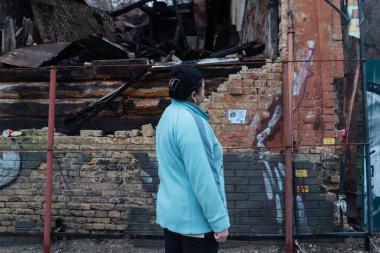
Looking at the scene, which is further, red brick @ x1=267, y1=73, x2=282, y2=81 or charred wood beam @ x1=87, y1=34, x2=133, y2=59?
charred wood beam @ x1=87, y1=34, x2=133, y2=59

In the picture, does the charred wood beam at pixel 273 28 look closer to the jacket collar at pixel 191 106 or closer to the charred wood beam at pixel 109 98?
the charred wood beam at pixel 109 98

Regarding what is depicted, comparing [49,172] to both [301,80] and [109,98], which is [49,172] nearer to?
[109,98]

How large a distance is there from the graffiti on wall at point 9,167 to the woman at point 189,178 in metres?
3.48

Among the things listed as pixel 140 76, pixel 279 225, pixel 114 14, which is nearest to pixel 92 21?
pixel 114 14

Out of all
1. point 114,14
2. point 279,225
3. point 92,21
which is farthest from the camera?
point 114,14

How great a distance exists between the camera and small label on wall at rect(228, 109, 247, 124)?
5.16 m

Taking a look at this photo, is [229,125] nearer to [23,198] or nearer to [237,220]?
[237,220]

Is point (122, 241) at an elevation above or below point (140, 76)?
below

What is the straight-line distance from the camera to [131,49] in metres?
6.70

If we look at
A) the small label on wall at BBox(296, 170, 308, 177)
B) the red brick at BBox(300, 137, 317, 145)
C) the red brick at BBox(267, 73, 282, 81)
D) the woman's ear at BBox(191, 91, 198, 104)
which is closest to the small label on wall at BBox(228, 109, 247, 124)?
the red brick at BBox(267, 73, 282, 81)

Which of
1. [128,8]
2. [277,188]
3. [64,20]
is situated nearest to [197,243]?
[277,188]

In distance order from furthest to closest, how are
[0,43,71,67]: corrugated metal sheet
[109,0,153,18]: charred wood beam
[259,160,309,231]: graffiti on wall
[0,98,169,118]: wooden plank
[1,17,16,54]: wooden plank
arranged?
1. [109,0,153,18]: charred wood beam
2. [1,17,16,54]: wooden plank
3. [0,43,71,67]: corrugated metal sheet
4. [0,98,169,118]: wooden plank
5. [259,160,309,231]: graffiti on wall

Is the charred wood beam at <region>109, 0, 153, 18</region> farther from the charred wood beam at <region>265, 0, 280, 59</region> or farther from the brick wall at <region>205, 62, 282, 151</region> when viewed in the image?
the brick wall at <region>205, 62, 282, 151</region>

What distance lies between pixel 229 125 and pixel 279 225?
1324 mm
